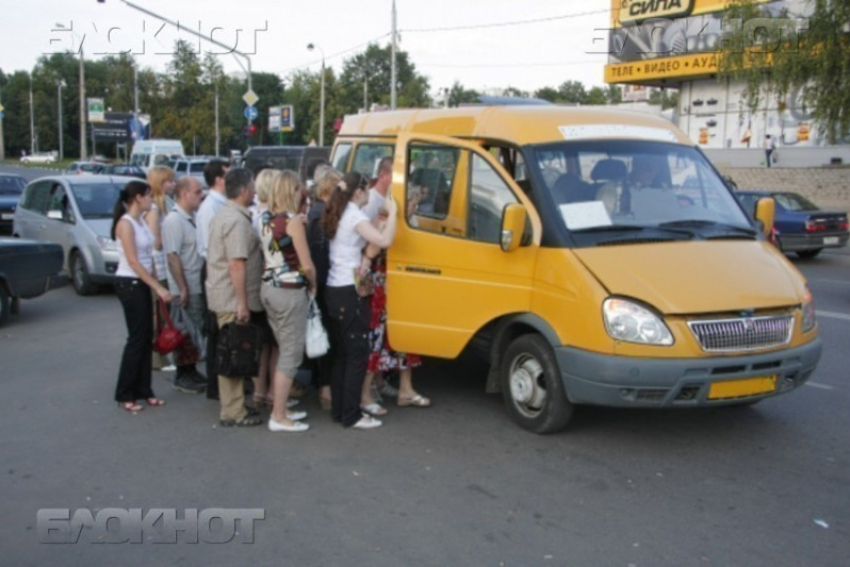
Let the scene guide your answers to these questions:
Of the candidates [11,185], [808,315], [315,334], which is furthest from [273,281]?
[11,185]

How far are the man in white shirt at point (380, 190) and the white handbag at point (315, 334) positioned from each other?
92 cm

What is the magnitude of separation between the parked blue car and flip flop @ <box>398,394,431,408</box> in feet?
41.8

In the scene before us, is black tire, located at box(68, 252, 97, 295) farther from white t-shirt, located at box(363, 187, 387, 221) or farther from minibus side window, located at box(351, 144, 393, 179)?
white t-shirt, located at box(363, 187, 387, 221)

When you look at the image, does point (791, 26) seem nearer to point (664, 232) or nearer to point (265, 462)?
point (664, 232)

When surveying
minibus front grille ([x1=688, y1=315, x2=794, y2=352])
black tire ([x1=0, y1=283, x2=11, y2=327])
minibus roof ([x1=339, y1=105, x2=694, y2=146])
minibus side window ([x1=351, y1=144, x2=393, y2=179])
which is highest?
minibus roof ([x1=339, y1=105, x2=694, y2=146])

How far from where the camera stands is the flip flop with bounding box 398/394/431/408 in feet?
20.6

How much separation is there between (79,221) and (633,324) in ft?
30.2

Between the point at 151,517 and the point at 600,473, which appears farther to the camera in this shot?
the point at 600,473

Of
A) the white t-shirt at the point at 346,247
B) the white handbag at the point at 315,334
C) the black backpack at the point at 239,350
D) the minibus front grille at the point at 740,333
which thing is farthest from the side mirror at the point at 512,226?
the black backpack at the point at 239,350

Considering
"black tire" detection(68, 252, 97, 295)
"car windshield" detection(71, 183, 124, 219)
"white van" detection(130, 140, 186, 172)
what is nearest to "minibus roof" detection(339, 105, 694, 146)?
"black tire" detection(68, 252, 97, 295)

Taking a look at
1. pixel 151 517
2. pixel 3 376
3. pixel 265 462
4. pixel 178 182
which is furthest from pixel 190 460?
pixel 3 376

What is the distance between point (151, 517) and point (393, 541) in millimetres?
1373

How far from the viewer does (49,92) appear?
106 meters

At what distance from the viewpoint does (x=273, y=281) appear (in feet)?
17.8
